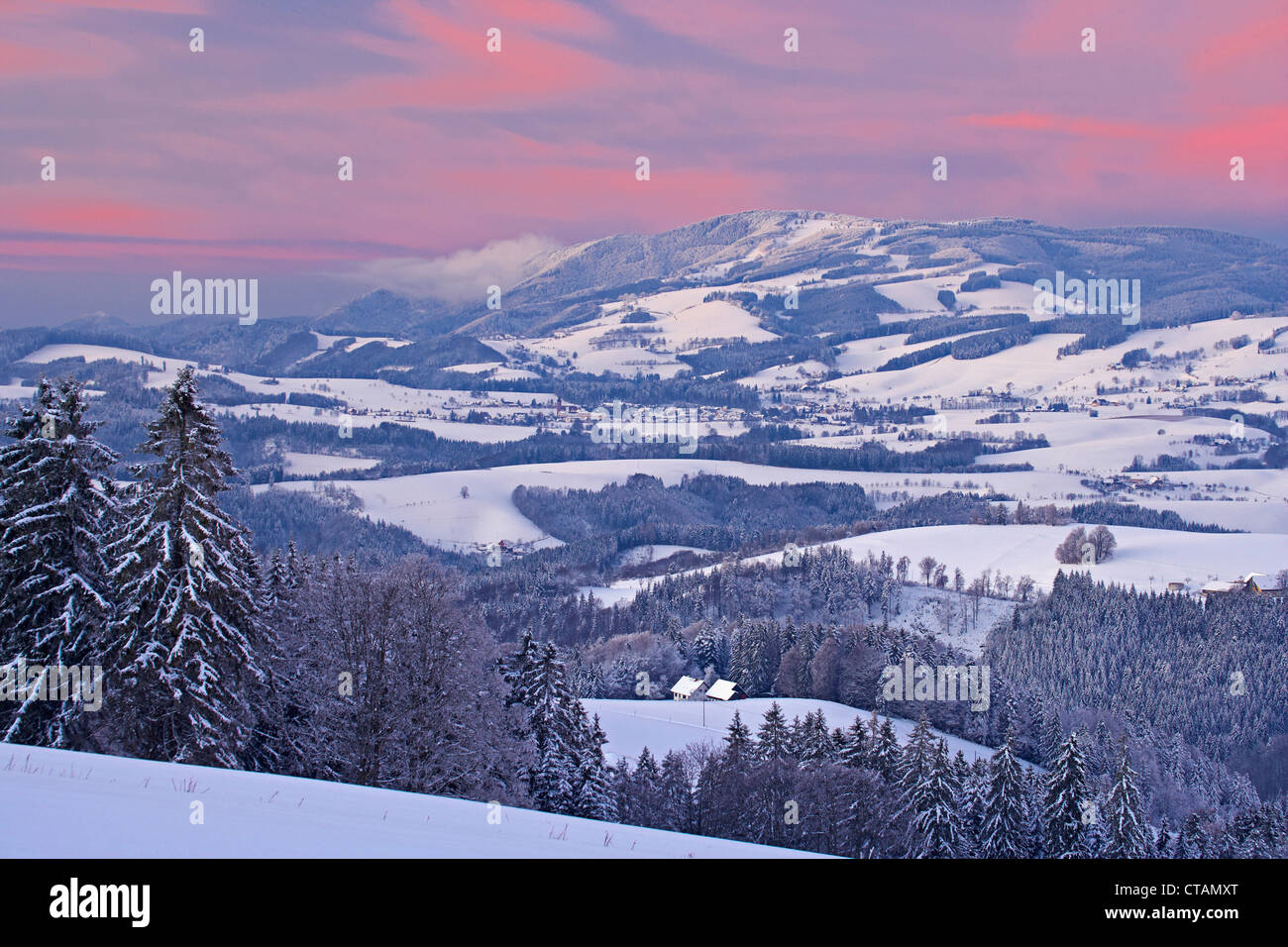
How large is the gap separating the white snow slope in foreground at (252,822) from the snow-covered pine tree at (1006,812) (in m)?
26.9

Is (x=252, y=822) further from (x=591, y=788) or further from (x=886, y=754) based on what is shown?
(x=886, y=754)

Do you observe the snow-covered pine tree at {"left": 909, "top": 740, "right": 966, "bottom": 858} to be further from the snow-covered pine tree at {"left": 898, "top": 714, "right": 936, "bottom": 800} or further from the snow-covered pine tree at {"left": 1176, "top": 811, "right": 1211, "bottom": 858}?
the snow-covered pine tree at {"left": 1176, "top": 811, "right": 1211, "bottom": 858}

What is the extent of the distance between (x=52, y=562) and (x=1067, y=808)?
106ft

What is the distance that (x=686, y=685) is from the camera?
231ft

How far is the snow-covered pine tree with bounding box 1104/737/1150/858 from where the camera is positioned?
33.0 meters

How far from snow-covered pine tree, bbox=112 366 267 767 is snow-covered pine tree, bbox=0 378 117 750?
0.65m

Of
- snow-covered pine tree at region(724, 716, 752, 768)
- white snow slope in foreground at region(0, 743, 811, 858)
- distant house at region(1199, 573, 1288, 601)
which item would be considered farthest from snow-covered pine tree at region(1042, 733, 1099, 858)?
distant house at region(1199, 573, 1288, 601)

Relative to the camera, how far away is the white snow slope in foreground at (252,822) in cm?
855

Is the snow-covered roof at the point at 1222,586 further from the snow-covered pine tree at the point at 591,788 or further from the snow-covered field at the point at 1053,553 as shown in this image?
the snow-covered pine tree at the point at 591,788

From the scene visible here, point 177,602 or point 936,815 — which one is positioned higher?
point 177,602

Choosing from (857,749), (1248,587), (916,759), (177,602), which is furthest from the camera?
(1248,587)

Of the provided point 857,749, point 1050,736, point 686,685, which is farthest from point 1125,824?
point 686,685
